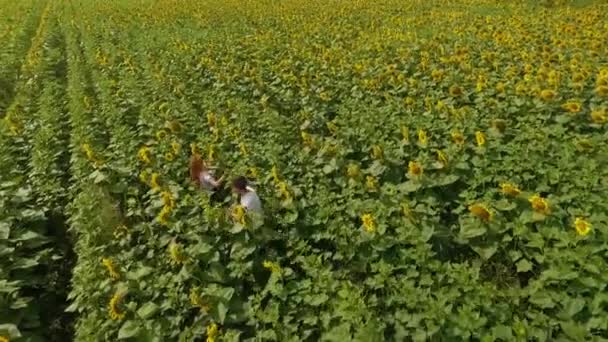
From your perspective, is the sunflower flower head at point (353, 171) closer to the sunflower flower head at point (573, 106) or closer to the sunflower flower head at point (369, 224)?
the sunflower flower head at point (369, 224)

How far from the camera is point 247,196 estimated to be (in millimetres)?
4738

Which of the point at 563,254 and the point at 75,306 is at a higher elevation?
the point at 563,254

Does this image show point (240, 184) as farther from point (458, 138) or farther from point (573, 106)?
point (573, 106)

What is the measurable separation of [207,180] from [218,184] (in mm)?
116

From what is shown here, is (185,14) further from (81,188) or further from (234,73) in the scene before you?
(81,188)

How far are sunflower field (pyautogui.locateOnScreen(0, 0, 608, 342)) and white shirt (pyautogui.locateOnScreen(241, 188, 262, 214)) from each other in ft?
0.55

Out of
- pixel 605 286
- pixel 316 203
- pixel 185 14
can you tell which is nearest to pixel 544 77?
pixel 316 203

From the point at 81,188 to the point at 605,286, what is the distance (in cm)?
526

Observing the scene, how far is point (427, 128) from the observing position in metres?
5.69

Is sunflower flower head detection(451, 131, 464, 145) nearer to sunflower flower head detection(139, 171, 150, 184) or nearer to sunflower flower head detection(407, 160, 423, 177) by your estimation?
sunflower flower head detection(407, 160, 423, 177)

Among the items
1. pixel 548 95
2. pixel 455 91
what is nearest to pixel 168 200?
pixel 455 91

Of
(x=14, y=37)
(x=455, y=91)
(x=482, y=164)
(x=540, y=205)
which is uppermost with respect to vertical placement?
(x=540, y=205)

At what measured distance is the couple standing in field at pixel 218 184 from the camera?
466 centimetres

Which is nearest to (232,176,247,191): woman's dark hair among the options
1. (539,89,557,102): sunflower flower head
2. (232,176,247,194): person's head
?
Answer: (232,176,247,194): person's head
